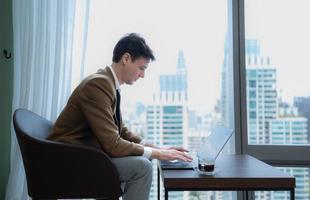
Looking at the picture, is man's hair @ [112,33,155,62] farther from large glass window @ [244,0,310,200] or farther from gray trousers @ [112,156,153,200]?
large glass window @ [244,0,310,200]

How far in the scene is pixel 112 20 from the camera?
232 cm

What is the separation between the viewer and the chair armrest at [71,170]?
1366 mm

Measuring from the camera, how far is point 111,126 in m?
1.43

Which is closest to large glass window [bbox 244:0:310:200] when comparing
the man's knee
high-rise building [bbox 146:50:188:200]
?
high-rise building [bbox 146:50:188:200]

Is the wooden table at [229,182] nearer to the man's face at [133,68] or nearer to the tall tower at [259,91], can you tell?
the man's face at [133,68]

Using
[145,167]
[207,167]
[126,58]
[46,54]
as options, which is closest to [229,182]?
[207,167]

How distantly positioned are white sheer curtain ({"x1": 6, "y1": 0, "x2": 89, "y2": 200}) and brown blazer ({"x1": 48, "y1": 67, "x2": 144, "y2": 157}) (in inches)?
24.2

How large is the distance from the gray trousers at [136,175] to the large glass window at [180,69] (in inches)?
36.4

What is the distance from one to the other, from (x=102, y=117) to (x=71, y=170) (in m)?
0.26

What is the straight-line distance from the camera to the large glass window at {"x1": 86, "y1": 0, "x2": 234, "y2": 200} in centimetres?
232

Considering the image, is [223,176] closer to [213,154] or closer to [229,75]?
[213,154]

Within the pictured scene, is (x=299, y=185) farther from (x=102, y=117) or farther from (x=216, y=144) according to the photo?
(x=102, y=117)

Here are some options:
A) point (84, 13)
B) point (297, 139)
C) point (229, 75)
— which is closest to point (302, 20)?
point (229, 75)

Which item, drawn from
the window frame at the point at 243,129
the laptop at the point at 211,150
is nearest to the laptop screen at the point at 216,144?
the laptop at the point at 211,150
